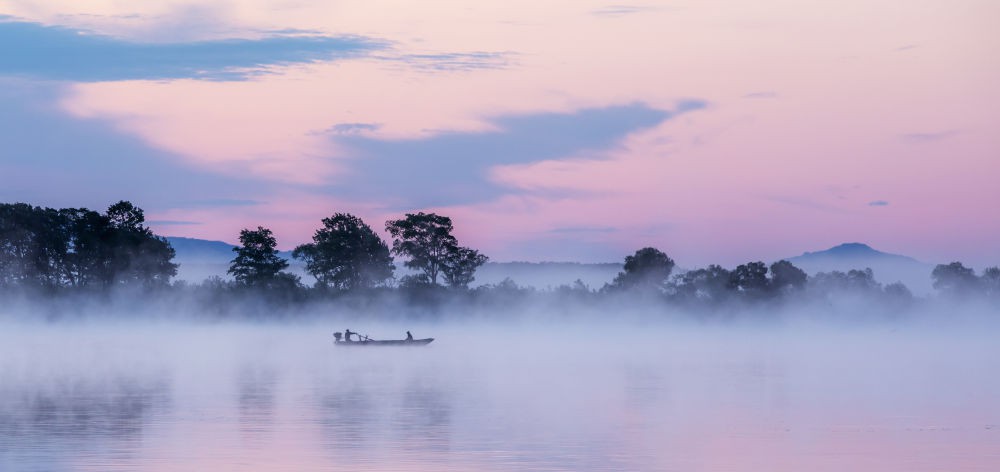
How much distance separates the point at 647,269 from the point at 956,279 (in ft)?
97.5

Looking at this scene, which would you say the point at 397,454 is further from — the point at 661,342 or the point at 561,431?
the point at 661,342

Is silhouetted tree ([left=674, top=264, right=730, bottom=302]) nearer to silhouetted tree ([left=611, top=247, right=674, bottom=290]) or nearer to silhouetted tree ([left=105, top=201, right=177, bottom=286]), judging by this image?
silhouetted tree ([left=611, top=247, right=674, bottom=290])

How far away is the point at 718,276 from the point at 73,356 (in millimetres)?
A: 62455

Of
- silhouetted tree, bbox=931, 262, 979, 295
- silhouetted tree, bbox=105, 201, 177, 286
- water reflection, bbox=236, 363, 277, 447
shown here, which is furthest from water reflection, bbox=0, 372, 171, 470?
silhouetted tree, bbox=931, 262, 979, 295

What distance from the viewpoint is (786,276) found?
113m

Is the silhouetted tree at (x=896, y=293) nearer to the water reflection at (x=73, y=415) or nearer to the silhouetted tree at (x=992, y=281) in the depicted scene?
the silhouetted tree at (x=992, y=281)

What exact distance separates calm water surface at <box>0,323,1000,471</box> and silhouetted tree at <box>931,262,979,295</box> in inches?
2183

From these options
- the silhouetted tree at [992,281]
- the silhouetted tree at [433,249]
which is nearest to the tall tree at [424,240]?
the silhouetted tree at [433,249]

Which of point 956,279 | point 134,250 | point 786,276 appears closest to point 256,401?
point 134,250

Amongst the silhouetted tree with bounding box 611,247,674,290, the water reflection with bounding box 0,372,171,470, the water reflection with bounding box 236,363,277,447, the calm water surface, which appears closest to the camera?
the calm water surface

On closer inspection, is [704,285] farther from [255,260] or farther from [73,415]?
[73,415]

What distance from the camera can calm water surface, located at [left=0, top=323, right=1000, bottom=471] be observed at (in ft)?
79.0

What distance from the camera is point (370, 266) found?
339 ft

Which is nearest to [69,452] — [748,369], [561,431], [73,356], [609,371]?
[561,431]
